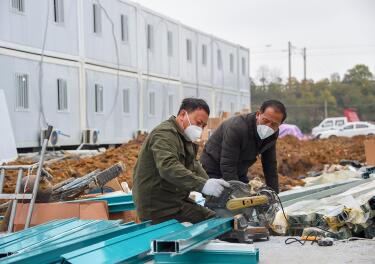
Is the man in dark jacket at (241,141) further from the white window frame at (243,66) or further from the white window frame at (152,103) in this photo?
the white window frame at (243,66)

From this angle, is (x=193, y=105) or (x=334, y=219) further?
(x=334, y=219)

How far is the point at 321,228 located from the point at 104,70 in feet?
66.5

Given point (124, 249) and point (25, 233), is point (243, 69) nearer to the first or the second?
point (25, 233)

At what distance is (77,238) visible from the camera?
5031 mm

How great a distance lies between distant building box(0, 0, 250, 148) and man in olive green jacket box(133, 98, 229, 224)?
14.8 metres

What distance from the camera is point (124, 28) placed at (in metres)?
27.9

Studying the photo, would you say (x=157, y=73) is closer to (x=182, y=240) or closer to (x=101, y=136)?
(x=101, y=136)

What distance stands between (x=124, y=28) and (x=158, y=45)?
3605 millimetres

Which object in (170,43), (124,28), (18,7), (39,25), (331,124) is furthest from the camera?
(331,124)

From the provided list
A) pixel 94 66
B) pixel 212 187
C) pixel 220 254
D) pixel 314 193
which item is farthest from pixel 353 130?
pixel 220 254

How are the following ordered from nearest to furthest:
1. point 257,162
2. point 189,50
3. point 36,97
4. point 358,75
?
point 257,162, point 36,97, point 189,50, point 358,75

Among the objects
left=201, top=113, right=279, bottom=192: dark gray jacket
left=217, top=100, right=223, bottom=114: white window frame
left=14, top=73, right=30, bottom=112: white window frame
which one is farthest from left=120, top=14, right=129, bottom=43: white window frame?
left=201, top=113, right=279, bottom=192: dark gray jacket

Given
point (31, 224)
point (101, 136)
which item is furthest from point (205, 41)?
point (31, 224)

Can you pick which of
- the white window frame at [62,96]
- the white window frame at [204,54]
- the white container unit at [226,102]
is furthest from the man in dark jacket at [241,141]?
the white container unit at [226,102]
